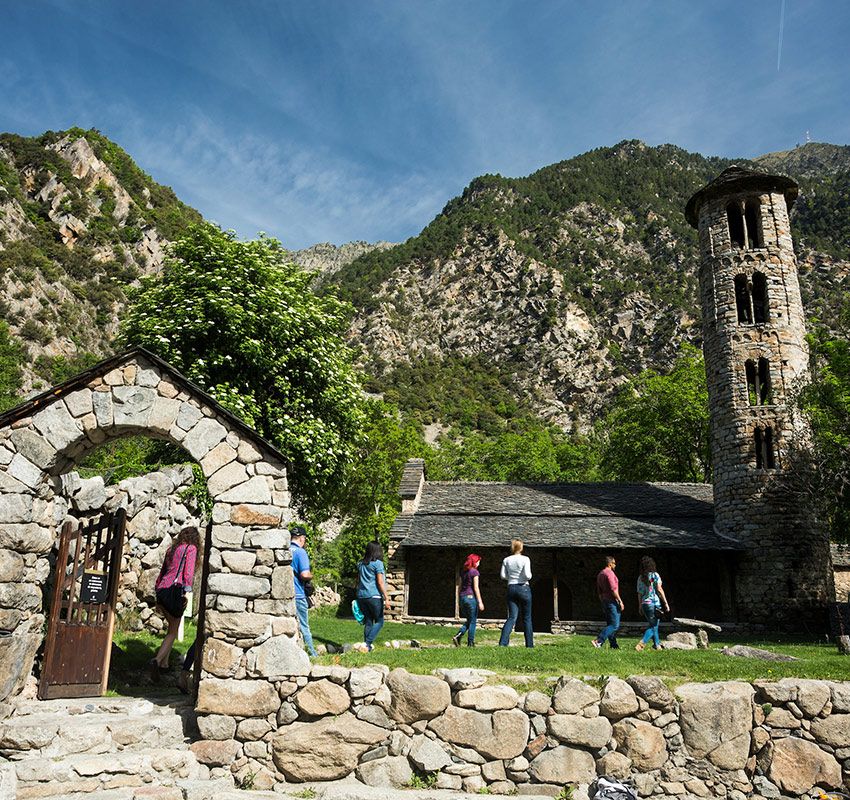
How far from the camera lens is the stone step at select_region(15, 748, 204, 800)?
563cm

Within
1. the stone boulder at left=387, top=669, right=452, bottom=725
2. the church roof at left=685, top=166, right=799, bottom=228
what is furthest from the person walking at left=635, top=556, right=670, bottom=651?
the church roof at left=685, top=166, right=799, bottom=228

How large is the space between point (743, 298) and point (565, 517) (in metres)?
10.3

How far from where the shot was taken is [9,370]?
4350cm

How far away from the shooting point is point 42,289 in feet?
208

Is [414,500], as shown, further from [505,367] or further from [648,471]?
[505,367]

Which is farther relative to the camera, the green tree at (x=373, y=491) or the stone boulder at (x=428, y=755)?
the green tree at (x=373, y=491)

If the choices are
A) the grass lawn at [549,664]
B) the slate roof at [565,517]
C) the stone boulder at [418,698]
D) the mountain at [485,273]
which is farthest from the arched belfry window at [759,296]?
the mountain at [485,273]

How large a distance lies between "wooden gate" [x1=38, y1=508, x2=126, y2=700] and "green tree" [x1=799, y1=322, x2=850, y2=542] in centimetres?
1872

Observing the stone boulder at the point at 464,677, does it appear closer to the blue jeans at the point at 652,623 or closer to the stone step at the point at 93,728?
the stone step at the point at 93,728

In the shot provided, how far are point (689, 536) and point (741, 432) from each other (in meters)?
4.01

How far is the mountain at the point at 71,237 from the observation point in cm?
5928

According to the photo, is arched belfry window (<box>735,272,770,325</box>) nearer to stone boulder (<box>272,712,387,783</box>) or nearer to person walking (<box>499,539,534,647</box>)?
person walking (<box>499,539,534,647</box>)

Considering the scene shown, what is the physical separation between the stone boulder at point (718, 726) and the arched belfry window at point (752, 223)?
21433 millimetres

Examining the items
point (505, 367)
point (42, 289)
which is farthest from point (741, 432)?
point (505, 367)
